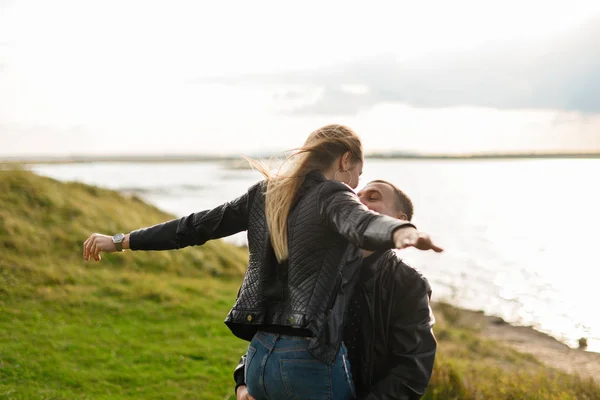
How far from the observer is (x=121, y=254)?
13250 mm

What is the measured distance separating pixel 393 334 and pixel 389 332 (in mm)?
24

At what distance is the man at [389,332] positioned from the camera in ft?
9.46

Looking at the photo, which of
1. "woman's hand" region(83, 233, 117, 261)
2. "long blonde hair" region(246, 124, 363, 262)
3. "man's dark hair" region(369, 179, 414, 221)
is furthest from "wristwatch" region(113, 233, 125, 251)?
"man's dark hair" region(369, 179, 414, 221)

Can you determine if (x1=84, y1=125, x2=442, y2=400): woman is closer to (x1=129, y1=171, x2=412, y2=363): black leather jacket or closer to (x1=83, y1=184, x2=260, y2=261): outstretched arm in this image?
(x1=129, y1=171, x2=412, y2=363): black leather jacket

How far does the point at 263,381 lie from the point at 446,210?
167 feet

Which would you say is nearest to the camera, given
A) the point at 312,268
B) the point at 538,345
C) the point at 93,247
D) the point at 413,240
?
the point at 413,240

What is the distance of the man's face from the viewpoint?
10.2 ft

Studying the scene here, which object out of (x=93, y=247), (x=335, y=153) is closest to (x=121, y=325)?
(x=93, y=247)

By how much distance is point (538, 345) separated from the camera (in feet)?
49.1

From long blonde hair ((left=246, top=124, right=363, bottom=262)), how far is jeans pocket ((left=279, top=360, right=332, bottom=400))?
477 millimetres

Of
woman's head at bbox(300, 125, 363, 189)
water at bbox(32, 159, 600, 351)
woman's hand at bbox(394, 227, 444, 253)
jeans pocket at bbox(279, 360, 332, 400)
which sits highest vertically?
woman's head at bbox(300, 125, 363, 189)

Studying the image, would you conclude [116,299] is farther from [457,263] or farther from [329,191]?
[457,263]

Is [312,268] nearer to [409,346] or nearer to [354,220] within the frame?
[354,220]

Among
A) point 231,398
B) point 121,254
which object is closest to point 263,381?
point 231,398
